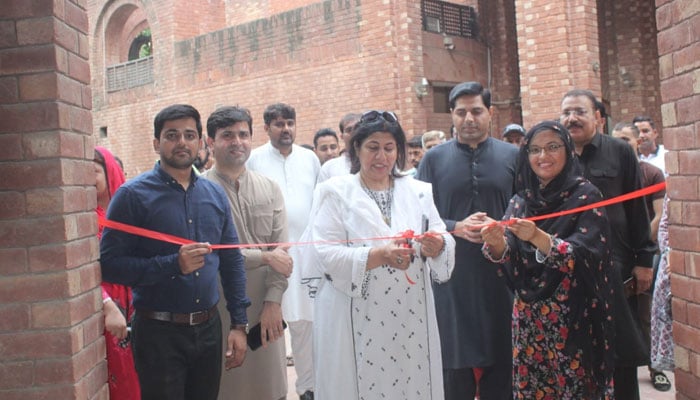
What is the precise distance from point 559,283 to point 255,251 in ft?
5.77

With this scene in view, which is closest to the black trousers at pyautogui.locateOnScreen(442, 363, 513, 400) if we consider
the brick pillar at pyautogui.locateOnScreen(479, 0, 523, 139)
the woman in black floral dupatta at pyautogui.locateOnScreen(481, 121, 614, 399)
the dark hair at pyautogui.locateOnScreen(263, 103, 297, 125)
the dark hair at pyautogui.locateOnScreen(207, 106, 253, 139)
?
the woman in black floral dupatta at pyautogui.locateOnScreen(481, 121, 614, 399)

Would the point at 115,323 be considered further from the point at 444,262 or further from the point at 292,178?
the point at 292,178

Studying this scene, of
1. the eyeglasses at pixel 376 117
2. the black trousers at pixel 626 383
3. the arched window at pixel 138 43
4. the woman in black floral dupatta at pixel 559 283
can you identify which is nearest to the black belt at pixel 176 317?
the eyeglasses at pixel 376 117

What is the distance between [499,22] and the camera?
1379 cm

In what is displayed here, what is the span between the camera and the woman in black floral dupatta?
3219 millimetres

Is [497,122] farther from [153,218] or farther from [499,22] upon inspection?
[153,218]

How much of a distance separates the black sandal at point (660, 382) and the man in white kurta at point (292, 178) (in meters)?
2.73

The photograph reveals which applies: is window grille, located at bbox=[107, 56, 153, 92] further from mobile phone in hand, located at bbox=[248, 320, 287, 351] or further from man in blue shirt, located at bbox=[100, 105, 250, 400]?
man in blue shirt, located at bbox=[100, 105, 250, 400]

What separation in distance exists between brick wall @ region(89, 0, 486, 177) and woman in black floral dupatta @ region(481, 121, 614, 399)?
26.1 feet

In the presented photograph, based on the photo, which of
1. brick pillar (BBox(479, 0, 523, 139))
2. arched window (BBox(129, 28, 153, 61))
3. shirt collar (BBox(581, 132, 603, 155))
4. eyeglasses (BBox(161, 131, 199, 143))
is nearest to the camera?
eyeglasses (BBox(161, 131, 199, 143))

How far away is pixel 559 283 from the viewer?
10.7ft

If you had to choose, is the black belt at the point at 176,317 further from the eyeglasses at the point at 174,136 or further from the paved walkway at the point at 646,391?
the paved walkway at the point at 646,391

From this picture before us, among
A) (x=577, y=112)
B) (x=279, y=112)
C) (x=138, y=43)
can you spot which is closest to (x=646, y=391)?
(x=577, y=112)

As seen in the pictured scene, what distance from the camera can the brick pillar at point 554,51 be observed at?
988 centimetres
